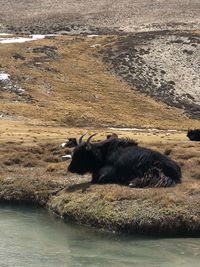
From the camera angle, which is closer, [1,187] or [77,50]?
[1,187]

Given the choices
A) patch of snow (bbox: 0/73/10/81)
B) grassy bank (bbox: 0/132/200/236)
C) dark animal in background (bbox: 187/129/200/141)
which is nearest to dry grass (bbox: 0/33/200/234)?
grassy bank (bbox: 0/132/200/236)

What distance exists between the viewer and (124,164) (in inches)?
711

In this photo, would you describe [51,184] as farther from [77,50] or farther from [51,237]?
[77,50]

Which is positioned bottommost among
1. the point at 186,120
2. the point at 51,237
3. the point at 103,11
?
the point at 186,120

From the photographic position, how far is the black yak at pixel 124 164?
57.3 ft

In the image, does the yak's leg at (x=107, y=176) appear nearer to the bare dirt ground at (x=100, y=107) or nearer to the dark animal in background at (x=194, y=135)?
the bare dirt ground at (x=100, y=107)

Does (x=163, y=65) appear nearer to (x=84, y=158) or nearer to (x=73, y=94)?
(x=73, y=94)

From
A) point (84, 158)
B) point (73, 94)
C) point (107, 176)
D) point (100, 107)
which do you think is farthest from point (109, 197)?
point (73, 94)

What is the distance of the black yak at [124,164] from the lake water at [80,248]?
8.41ft

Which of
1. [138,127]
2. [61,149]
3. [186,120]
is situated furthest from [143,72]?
[61,149]

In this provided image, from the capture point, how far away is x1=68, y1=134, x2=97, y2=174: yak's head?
18562mm

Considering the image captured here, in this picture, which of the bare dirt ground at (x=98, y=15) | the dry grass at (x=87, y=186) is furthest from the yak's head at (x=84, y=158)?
the bare dirt ground at (x=98, y=15)

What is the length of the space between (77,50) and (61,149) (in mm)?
67044

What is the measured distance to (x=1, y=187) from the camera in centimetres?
1939
